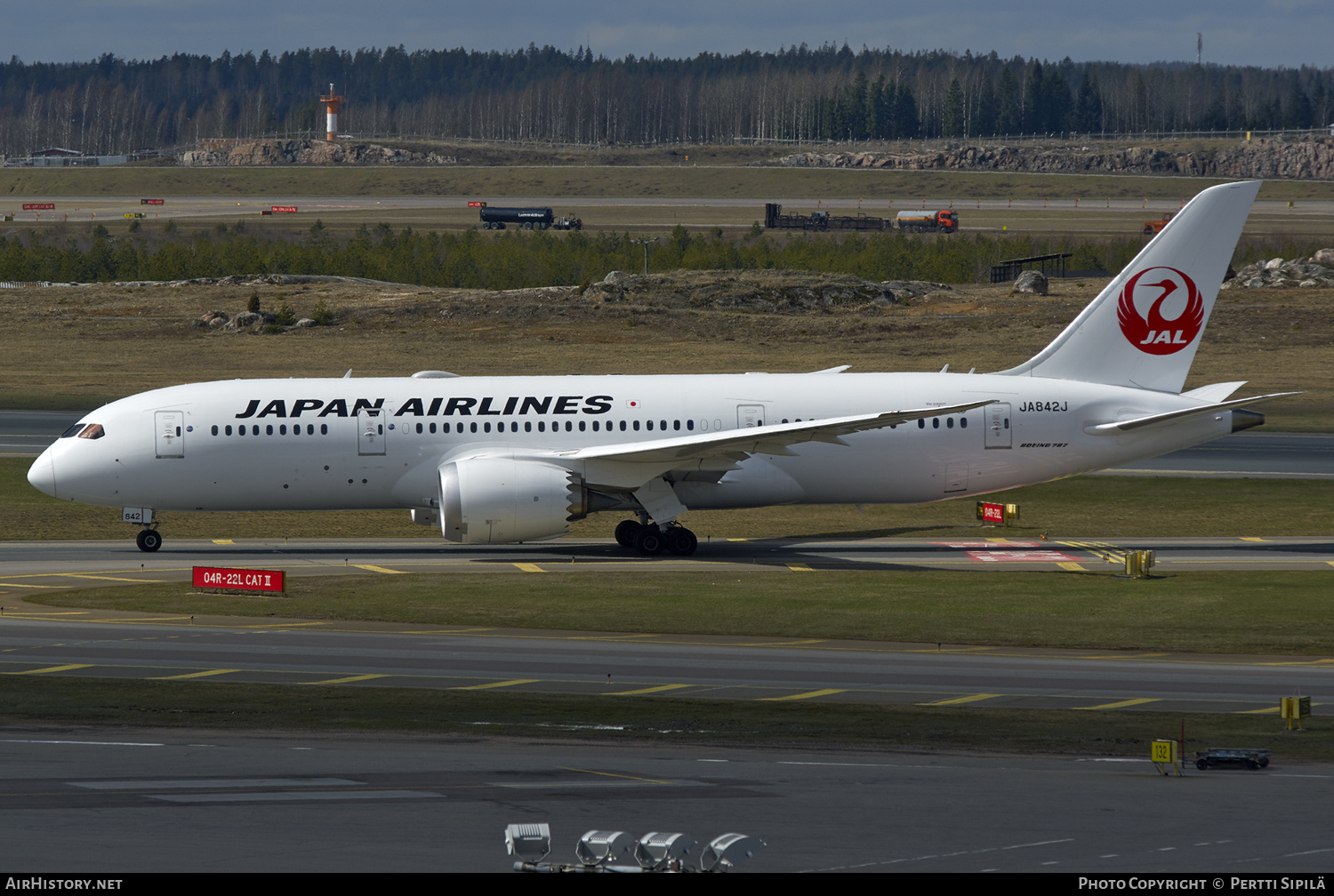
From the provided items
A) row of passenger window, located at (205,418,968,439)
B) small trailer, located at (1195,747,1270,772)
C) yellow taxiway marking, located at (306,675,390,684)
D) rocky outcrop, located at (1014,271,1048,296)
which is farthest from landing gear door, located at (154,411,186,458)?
rocky outcrop, located at (1014,271,1048,296)

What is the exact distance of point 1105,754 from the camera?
20750 mm

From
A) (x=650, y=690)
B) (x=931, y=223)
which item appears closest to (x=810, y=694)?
(x=650, y=690)

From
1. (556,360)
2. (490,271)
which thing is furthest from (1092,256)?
(556,360)

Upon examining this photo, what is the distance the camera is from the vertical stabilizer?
43.6 m

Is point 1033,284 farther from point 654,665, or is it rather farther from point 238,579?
point 654,665

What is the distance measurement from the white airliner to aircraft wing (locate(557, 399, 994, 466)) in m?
0.13

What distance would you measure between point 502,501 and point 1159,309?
2031cm

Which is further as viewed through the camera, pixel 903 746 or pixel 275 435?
pixel 275 435

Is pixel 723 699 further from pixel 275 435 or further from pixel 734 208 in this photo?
pixel 734 208

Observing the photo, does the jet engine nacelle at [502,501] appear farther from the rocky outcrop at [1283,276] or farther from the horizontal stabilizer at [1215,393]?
the rocky outcrop at [1283,276]

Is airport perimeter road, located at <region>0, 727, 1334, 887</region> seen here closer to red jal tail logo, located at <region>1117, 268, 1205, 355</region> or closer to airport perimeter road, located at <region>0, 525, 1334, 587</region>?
airport perimeter road, located at <region>0, 525, 1334, 587</region>

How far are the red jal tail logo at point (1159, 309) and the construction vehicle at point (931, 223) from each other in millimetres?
107490

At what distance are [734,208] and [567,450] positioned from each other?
144192 millimetres

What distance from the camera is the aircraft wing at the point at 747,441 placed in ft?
124
